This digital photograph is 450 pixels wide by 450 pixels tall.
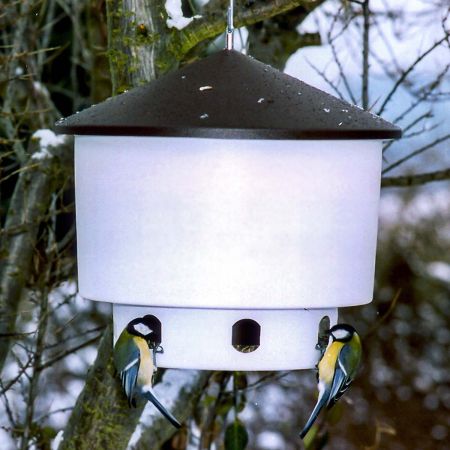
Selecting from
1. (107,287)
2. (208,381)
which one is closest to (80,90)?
(208,381)

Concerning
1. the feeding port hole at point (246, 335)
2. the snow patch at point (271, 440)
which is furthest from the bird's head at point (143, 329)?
the snow patch at point (271, 440)

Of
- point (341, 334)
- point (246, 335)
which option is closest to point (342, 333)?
point (341, 334)

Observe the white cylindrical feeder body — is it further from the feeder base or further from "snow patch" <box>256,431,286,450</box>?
"snow patch" <box>256,431,286,450</box>

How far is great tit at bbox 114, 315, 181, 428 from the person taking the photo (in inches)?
82.5

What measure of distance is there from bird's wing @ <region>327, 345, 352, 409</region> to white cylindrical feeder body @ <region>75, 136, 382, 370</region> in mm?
93

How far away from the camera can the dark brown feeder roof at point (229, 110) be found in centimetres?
194

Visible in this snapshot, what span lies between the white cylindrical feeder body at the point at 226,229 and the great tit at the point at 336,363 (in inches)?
2.6

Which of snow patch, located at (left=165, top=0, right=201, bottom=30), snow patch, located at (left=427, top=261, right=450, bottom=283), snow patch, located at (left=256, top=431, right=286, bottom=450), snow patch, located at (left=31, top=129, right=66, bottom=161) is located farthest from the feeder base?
snow patch, located at (left=427, top=261, right=450, bottom=283)

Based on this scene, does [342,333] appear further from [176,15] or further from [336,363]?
[176,15]

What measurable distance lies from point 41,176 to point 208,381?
3.44 feet

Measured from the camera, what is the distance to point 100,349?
120 inches

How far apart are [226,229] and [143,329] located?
1.03 feet

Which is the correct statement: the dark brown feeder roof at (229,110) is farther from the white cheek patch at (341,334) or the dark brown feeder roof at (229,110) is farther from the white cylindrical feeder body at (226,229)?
the white cheek patch at (341,334)

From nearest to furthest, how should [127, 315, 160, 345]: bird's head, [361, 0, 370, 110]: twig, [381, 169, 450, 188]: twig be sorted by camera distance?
1. [127, 315, 160, 345]: bird's head
2. [361, 0, 370, 110]: twig
3. [381, 169, 450, 188]: twig
